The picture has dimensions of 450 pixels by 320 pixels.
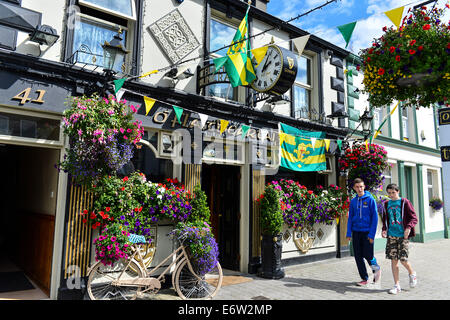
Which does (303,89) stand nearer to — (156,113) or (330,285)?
(156,113)

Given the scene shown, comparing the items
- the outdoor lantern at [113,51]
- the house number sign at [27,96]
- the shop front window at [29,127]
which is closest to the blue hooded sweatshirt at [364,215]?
the outdoor lantern at [113,51]

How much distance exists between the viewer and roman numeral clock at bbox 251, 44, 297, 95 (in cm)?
681

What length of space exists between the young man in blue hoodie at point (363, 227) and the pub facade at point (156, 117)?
84.0 inches

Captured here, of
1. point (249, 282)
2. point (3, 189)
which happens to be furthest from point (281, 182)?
point (3, 189)

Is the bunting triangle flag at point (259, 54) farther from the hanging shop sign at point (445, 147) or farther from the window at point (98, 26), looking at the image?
the hanging shop sign at point (445, 147)

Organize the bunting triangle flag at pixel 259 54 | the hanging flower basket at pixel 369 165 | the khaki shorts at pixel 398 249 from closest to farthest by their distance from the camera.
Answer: the khaki shorts at pixel 398 249, the bunting triangle flag at pixel 259 54, the hanging flower basket at pixel 369 165

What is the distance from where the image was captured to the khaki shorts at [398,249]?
6.15 m

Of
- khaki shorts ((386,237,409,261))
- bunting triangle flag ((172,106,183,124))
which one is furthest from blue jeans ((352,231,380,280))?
bunting triangle flag ((172,106,183,124))

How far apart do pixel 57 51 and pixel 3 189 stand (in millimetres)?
6489

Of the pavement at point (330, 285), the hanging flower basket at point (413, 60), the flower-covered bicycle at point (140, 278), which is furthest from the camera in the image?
the pavement at point (330, 285)

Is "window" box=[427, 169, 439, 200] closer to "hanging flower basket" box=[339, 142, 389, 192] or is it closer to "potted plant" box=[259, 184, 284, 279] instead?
"hanging flower basket" box=[339, 142, 389, 192]
